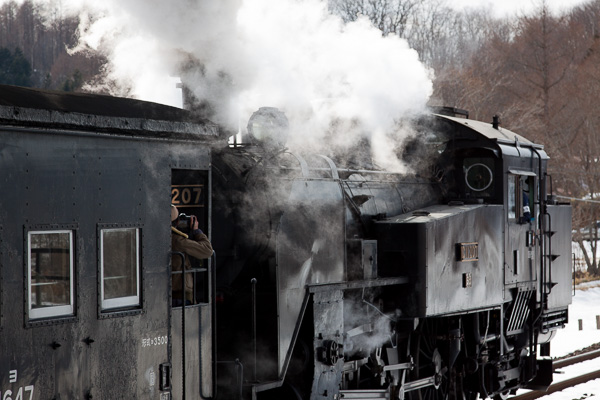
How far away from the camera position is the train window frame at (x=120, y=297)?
512 cm

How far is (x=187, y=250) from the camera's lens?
19.3ft

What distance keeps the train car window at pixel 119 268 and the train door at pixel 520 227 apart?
20.7ft

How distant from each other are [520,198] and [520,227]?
0.38 metres

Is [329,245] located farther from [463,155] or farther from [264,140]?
[463,155]

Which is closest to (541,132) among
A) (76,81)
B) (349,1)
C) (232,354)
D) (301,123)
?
(349,1)

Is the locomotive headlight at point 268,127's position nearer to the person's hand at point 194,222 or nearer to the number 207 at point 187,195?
the number 207 at point 187,195

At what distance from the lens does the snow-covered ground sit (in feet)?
39.1

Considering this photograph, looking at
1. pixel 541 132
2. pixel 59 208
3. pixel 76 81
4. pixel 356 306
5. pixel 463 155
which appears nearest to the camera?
pixel 59 208

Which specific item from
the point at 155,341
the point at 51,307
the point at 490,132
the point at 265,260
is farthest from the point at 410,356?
the point at 51,307

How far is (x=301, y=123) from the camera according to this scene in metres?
9.12

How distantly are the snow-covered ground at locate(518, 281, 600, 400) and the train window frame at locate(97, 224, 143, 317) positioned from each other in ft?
26.2

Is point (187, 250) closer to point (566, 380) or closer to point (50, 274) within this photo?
point (50, 274)

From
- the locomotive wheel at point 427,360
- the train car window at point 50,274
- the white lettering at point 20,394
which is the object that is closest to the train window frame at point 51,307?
the train car window at point 50,274

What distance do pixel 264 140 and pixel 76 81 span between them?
23855mm
